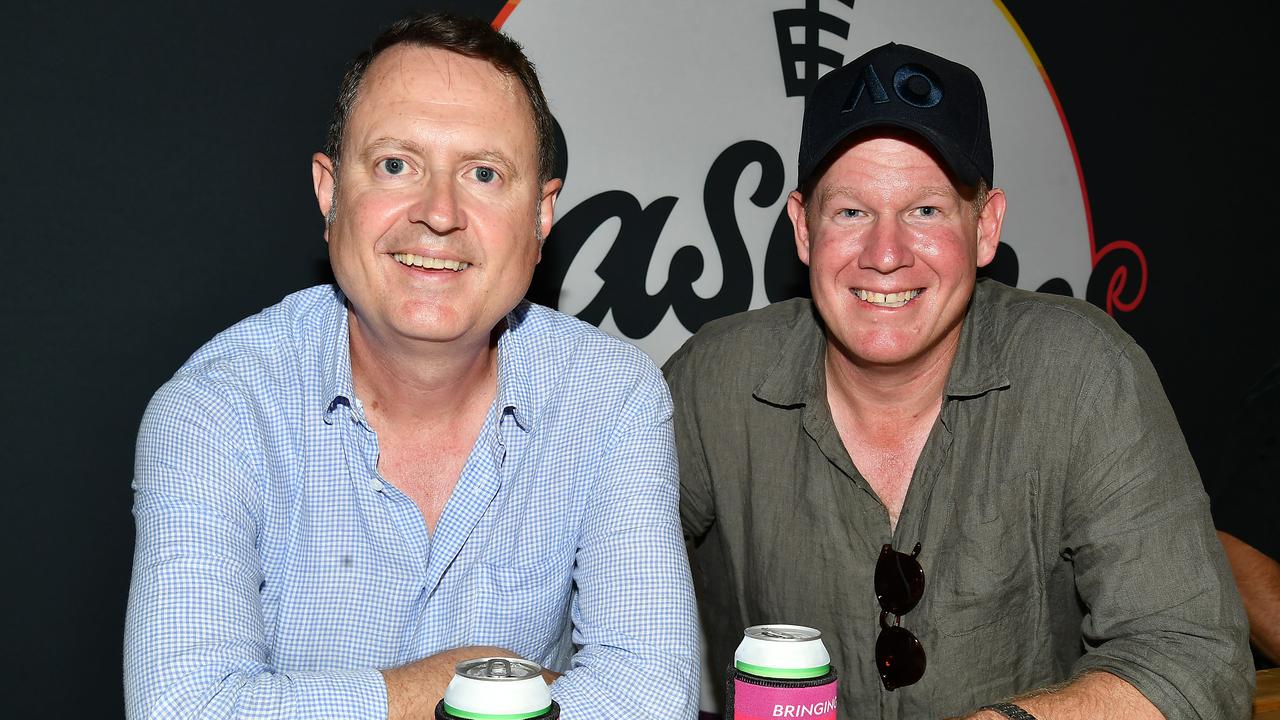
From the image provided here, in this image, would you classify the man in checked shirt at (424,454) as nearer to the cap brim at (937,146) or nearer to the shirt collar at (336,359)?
the shirt collar at (336,359)

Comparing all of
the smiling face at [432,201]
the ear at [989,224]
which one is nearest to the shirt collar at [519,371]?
the smiling face at [432,201]

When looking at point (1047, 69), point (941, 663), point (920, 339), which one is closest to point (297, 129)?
point (920, 339)

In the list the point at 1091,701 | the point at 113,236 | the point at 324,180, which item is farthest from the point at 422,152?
the point at 1091,701

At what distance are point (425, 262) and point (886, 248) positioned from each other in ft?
2.38

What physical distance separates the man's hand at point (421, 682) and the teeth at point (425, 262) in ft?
1.73

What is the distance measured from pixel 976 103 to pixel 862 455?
62 centimetres

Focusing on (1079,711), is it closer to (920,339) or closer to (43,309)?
(920,339)

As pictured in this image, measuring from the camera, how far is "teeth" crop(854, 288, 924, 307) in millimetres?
1893

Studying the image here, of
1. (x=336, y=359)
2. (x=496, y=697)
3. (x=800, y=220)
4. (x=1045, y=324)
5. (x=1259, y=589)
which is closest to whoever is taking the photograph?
(x=496, y=697)

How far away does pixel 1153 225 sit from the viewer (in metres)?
3.44

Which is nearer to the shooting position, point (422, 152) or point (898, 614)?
point (422, 152)

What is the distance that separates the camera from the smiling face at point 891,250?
1874 mm

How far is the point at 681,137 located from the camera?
8.25 ft

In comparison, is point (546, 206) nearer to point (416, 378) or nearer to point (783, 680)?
point (416, 378)
